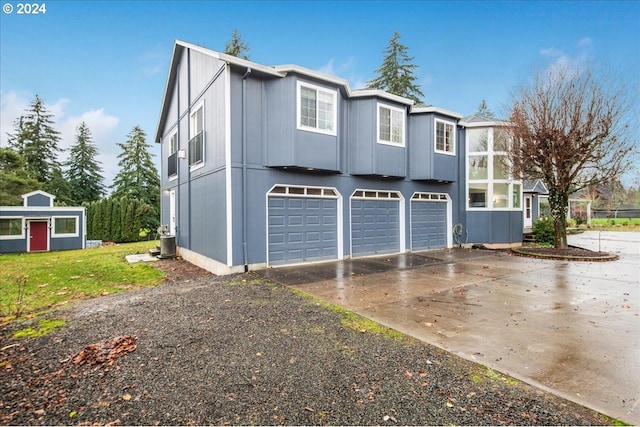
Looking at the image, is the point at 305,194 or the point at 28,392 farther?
the point at 305,194

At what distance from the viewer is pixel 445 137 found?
1404 cm

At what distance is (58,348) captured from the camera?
13.3 ft

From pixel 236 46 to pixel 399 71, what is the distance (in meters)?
16.0

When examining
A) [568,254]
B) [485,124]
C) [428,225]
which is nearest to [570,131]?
[485,124]

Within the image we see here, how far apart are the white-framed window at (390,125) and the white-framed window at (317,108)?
2.23 metres

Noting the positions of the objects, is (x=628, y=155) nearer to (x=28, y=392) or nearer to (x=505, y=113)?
(x=505, y=113)

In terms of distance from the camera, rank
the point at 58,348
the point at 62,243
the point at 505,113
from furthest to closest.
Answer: the point at 62,243
the point at 505,113
the point at 58,348

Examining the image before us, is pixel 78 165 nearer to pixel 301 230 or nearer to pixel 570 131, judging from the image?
pixel 301 230

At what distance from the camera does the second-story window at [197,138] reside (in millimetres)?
10797

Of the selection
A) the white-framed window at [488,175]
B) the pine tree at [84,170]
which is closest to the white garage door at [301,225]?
the white-framed window at [488,175]

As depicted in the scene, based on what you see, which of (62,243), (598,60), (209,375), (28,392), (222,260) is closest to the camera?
(28,392)

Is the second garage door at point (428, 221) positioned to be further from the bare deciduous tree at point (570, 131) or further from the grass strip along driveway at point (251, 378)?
the grass strip along driveway at point (251, 378)

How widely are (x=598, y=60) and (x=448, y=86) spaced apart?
49.3 ft

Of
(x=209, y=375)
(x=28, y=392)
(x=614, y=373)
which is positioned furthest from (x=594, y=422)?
(x=28, y=392)
